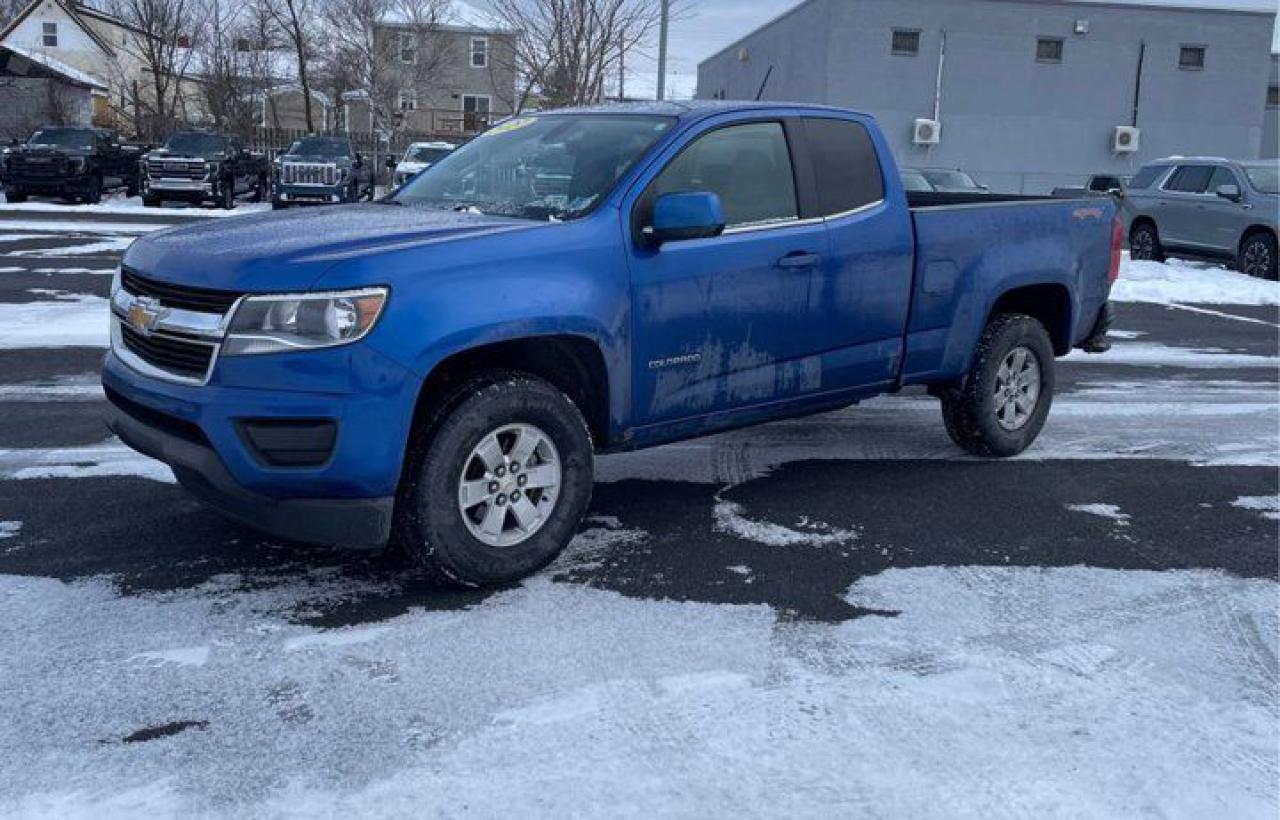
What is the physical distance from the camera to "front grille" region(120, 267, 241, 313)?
389cm

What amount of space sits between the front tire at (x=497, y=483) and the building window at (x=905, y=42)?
3543cm

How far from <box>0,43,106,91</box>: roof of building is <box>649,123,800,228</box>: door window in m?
50.4

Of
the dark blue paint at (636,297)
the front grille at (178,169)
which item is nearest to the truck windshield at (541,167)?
the dark blue paint at (636,297)

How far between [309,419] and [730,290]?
186 centimetres

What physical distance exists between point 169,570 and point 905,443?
4180 mm

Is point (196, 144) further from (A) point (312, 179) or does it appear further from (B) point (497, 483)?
(B) point (497, 483)

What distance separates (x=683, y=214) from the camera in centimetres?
441

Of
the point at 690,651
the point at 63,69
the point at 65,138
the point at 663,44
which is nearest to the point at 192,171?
the point at 65,138

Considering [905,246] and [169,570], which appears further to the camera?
[905,246]

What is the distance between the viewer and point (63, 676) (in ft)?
11.5

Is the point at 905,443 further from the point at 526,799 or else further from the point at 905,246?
the point at 526,799

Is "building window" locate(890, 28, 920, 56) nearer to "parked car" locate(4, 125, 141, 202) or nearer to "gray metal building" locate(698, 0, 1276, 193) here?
"gray metal building" locate(698, 0, 1276, 193)

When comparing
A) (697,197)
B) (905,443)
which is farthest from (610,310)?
(905,443)

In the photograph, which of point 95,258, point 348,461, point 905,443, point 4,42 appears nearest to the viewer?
point 348,461
